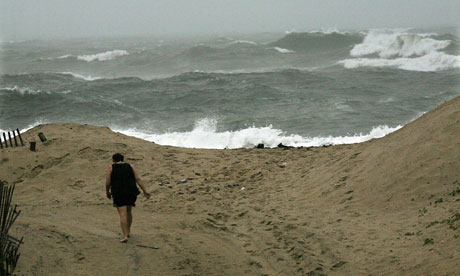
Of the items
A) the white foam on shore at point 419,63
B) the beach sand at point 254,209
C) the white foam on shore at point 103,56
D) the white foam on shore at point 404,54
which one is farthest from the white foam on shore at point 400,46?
the beach sand at point 254,209

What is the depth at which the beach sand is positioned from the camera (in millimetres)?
6227

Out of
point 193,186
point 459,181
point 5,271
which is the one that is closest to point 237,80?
point 193,186

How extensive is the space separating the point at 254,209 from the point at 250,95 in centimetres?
1838

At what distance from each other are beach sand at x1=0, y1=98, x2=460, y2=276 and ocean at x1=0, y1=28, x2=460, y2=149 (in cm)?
576

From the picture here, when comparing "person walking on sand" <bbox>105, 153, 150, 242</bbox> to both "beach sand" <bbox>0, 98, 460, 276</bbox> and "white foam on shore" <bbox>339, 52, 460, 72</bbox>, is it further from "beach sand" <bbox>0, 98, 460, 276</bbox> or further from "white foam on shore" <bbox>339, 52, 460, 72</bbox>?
"white foam on shore" <bbox>339, 52, 460, 72</bbox>

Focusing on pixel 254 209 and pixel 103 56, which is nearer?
pixel 254 209

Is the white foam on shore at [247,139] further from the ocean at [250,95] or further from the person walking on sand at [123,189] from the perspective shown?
the person walking on sand at [123,189]

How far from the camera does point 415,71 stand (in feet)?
112

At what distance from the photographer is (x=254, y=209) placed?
8836 mm

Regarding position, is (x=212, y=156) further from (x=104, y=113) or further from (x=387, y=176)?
(x=104, y=113)

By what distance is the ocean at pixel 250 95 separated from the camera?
19219 millimetres

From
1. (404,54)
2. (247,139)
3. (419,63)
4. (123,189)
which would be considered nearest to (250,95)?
(247,139)

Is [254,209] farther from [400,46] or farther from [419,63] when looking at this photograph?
[400,46]

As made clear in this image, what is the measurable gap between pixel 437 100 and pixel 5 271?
23.2m
